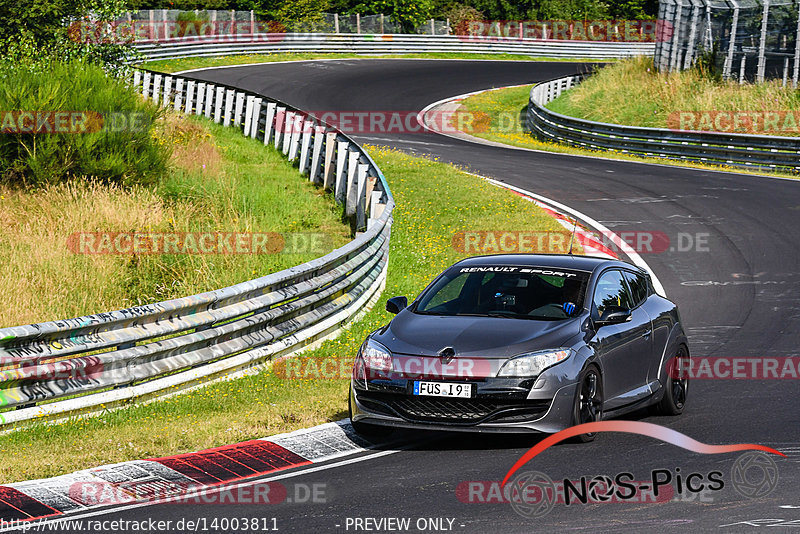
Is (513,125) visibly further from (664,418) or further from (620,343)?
(620,343)

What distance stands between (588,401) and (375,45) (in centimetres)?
5153

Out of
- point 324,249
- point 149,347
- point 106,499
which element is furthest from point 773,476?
point 324,249

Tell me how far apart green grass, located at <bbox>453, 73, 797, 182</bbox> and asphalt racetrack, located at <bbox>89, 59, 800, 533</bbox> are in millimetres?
1736

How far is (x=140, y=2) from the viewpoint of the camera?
210 feet

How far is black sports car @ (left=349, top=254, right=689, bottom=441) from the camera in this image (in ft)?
27.8

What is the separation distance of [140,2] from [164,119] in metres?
40.9

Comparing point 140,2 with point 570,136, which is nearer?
point 570,136

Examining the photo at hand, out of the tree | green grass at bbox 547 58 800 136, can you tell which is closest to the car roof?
green grass at bbox 547 58 800 136

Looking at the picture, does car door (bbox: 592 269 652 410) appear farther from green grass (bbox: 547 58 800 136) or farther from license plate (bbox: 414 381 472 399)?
green grass (bbox: 547 58 800 136)

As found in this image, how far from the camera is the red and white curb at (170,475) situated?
7254mm

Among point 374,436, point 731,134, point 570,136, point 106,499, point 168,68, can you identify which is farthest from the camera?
point 168,68

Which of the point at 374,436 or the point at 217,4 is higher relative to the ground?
the point at 217,4

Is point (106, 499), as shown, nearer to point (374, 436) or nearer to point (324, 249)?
point (374, 436)

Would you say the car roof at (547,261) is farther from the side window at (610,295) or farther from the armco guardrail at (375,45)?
the armco guardrail at (375,45)
